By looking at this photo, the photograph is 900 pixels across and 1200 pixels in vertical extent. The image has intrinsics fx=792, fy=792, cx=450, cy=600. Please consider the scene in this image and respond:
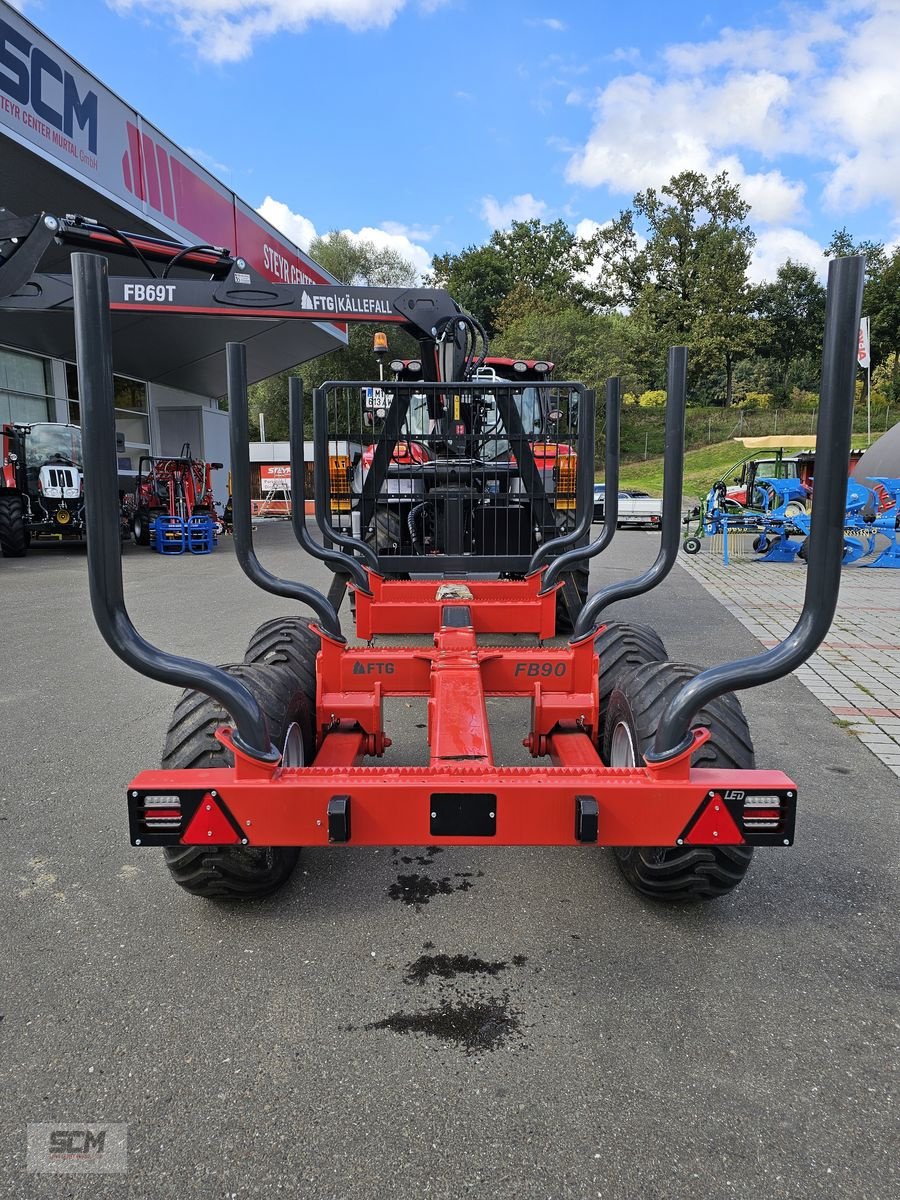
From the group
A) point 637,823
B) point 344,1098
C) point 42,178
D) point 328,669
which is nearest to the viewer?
point 344,1098

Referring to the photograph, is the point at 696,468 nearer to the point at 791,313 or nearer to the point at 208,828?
the point at 791,313

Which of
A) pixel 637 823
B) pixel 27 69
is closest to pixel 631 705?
pixel 637 823

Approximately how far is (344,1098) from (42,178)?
14357 mm

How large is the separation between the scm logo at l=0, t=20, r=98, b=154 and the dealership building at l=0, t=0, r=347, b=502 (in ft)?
0.06

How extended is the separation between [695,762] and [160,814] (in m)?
1.67

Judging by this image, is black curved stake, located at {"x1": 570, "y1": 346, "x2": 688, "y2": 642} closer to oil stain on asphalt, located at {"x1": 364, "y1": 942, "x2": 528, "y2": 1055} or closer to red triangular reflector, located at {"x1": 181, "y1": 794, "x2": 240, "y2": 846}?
oil stain on asphalt, located at {"x1": 364, "y1": 942, "x2": 528, "y2": 1055}

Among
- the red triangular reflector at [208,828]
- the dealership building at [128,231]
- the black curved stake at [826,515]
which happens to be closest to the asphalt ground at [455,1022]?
the red triangular reflector at [208,828]

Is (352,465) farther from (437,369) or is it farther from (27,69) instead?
(27,69)

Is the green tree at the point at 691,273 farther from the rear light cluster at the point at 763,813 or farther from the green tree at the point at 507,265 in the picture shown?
the rear light cluster at the point at 763,813

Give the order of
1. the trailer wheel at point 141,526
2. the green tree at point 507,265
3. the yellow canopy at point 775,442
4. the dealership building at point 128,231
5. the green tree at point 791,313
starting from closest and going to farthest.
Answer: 1. the dealership building at point 128,231
2. the trailer wheel at point 141,526
3. the yellow canopy at point 775,442
4. the green tree at point 791,313
5. the green tree at point 507,265

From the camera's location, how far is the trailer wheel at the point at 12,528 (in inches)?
559

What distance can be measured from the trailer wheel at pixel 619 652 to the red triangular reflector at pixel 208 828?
64.7 inches

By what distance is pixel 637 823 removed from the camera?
7.64ft

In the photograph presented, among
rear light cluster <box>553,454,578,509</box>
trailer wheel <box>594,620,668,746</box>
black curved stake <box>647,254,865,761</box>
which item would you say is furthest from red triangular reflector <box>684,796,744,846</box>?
rear light cluster <box>553,454,578,509</box>
